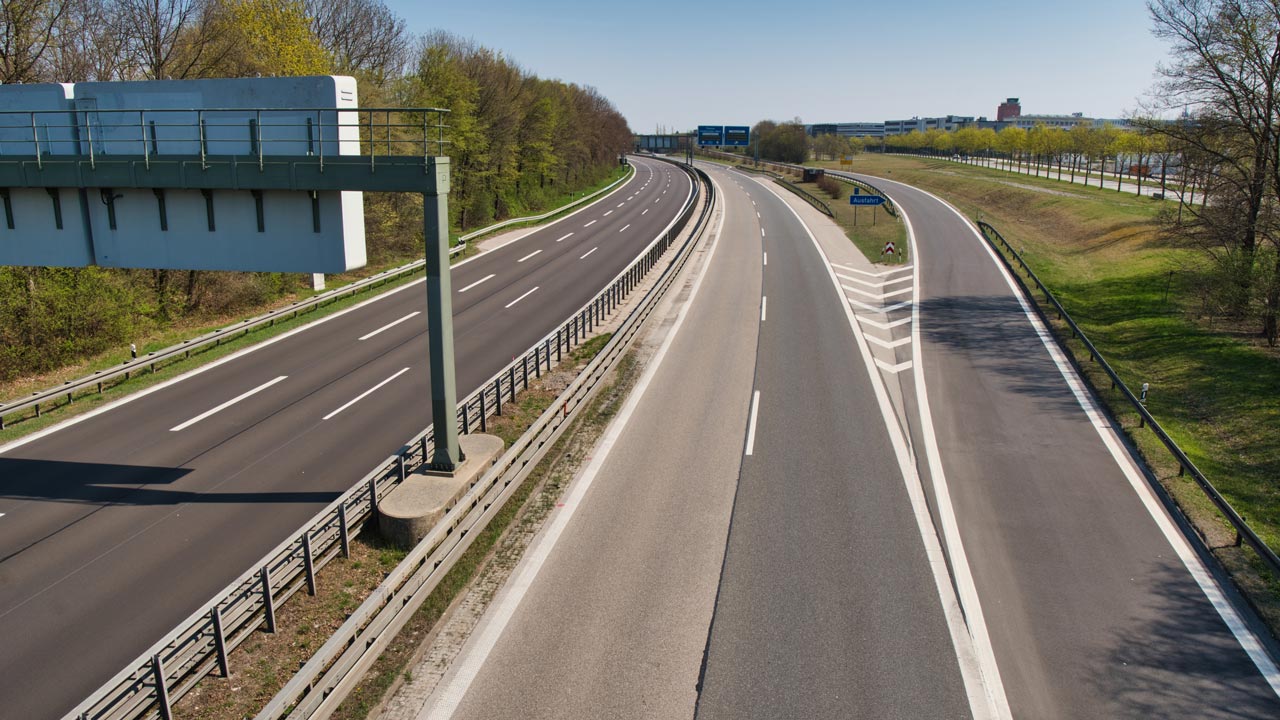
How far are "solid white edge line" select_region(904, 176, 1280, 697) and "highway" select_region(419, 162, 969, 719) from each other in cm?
386

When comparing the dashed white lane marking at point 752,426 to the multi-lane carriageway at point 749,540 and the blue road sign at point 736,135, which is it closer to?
the multi-lane carriageway at point 749,540

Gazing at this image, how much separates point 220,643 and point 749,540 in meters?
7.72

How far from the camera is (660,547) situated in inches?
498

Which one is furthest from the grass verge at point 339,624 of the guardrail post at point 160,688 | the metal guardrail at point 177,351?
the metal guardrail at point 177,351

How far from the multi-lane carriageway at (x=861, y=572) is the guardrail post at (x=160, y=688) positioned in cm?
236

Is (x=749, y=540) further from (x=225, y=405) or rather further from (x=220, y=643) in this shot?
(x=225, y=405)

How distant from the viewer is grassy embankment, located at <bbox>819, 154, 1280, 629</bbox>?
47.1ft

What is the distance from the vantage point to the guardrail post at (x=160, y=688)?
831cm

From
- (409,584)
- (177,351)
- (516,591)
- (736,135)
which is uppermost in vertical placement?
(736,135)

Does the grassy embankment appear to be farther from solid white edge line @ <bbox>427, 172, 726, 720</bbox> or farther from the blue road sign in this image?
the blue road sign

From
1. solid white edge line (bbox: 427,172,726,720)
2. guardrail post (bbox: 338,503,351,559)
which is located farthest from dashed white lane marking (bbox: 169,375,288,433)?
solid white edge line (bbox: 427,172,726,720)

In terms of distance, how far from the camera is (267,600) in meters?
10.4

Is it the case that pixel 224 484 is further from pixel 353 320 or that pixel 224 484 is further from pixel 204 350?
pixel 353 320

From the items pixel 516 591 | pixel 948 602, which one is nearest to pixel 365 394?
pixel 516 591
